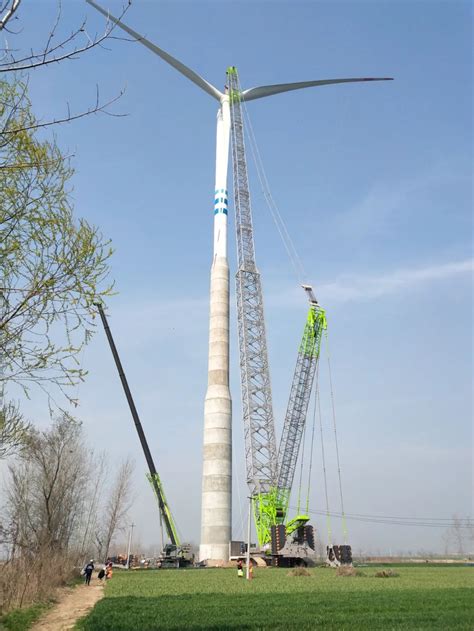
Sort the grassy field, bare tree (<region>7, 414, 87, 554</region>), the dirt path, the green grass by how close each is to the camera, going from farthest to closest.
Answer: bare tree (<region>7, 414, 87, 554</region>) → the dirt path → the green grass → the grassy field

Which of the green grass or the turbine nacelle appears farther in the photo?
the turbine nacelle

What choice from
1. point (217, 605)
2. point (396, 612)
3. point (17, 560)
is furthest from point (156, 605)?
point (396, 612)

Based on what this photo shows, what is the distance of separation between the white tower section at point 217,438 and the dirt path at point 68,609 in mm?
24150

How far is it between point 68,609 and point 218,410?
119 feet

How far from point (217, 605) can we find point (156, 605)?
2386 mm

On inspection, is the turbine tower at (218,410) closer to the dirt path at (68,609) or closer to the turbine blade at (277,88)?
the turbine blade at (277,88)

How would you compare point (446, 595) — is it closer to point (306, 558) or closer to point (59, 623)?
point (59, 623)

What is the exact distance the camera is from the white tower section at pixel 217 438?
191 ft

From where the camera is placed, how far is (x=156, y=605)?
21922 mm

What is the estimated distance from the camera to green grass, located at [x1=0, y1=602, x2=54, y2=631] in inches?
683

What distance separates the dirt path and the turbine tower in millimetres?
24181

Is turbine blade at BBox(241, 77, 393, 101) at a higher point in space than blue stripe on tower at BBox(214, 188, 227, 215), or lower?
higher

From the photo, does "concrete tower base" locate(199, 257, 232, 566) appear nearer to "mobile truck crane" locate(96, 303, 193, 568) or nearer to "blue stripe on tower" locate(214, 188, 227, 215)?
"mobile truck crane" locate(96, 303, 193, 568)

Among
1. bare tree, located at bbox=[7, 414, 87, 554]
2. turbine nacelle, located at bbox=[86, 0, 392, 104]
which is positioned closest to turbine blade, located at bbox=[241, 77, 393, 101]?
turbine nacelle, located at bbox=[86, 0, 392, 104]
